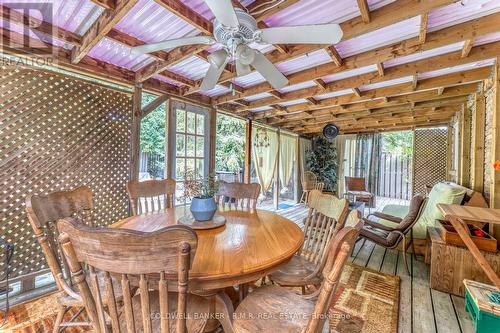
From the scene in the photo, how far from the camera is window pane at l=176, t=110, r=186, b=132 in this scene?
3506mm

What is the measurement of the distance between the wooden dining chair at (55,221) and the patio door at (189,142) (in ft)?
5.59

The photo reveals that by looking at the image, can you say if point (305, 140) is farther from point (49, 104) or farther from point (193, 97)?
point (49, 104)

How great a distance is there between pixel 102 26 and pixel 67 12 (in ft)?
1.00

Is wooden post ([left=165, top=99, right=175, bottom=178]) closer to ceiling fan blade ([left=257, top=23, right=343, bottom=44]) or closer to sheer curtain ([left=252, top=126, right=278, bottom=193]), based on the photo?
ceiling fan blade ([left=257, top=23, right=343, bottom=44])

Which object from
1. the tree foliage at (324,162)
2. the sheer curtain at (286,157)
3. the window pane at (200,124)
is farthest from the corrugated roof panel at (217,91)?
the tree foliage at (324,162)

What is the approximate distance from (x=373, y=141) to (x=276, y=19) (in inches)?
247

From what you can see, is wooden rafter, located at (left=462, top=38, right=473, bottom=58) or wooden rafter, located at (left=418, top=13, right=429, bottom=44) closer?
wooden rafter, located at (left=418, top=13, right=429, bottom=44)

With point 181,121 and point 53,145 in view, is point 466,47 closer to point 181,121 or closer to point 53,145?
point 181,121

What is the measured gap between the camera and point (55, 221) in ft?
4.70

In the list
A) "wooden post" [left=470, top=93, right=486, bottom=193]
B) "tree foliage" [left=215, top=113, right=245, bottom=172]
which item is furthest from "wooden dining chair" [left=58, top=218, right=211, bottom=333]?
"tree foliage" [left=215, top=113, right=245, bottom=172]

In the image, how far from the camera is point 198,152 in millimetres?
3807

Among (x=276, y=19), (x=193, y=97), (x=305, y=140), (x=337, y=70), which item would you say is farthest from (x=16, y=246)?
(x=305, y=140)

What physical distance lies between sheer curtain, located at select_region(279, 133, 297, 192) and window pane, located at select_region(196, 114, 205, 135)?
277 centimetres

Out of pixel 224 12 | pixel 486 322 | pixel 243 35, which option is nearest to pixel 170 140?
pixel 243 35
